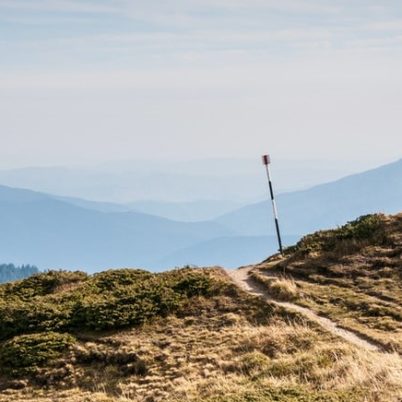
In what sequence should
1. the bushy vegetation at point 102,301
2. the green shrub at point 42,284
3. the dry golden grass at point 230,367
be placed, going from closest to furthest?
the dry golden grass at point 230,367 < the bushy vegetation at point 102,301 < the green shrub at point 42,284

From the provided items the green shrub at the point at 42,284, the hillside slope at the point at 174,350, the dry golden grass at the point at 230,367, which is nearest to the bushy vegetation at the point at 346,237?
the hillside slope at the point at 174,350

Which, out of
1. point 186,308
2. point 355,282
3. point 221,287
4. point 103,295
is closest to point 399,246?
point 355,282

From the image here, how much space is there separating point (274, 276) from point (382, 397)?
643 inches

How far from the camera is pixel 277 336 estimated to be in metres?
23.7

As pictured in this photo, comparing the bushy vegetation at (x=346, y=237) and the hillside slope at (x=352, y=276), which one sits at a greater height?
the bushy vegetation at (x=346, y=237)

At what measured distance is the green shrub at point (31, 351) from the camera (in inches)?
985

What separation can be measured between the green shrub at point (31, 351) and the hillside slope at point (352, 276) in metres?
9.05

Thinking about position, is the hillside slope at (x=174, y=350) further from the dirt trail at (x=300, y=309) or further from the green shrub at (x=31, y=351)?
the dirt trail at (x=300, y=309)

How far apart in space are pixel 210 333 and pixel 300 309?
386 centimetres

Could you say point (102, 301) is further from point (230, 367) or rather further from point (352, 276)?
point (352, 276)

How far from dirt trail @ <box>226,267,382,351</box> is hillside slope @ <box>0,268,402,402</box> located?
521 mm

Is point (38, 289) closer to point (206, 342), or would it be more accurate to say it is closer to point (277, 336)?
point (206, 342)

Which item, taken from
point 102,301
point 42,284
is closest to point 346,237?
point 102,301

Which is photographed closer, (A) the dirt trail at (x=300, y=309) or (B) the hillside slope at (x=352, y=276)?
(A) the dirt trail at (x=300, y=309)
